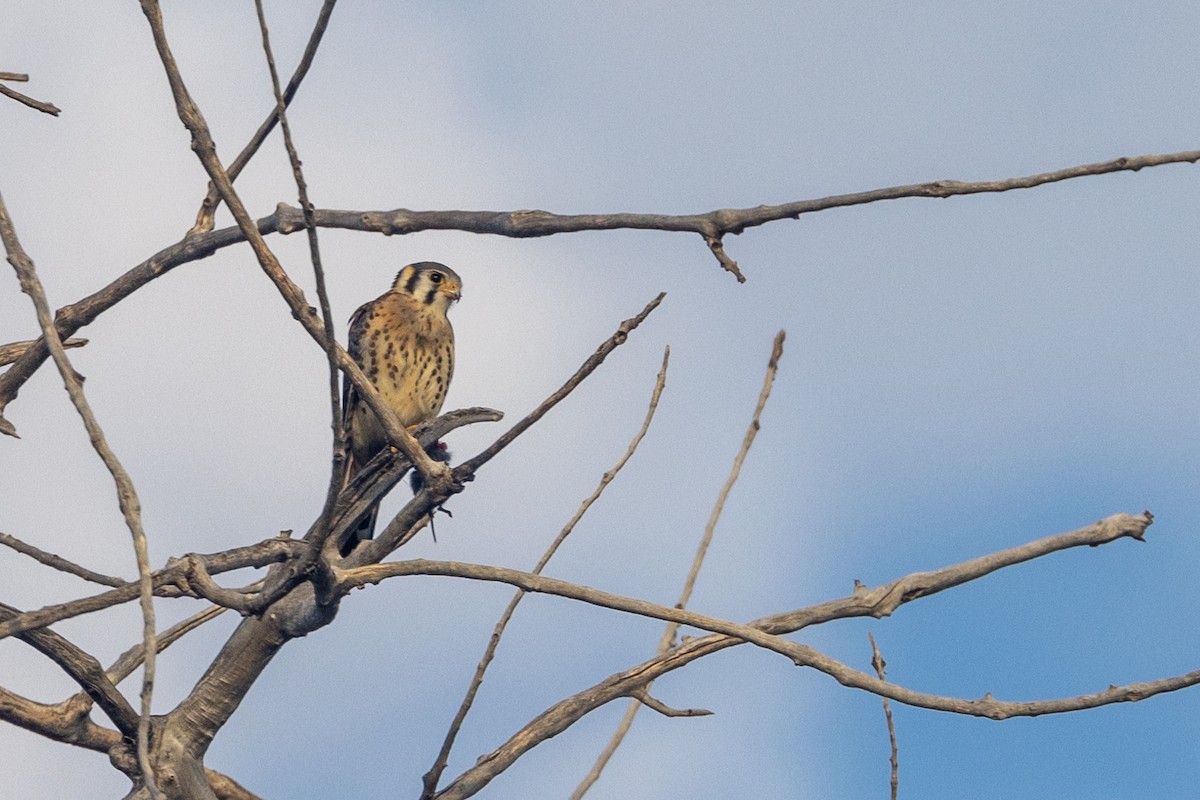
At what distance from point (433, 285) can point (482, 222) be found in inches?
143

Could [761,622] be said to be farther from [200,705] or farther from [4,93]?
[4,93]

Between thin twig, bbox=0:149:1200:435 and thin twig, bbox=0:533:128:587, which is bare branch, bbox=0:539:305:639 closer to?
thin twig, bbox=0:533:128:587

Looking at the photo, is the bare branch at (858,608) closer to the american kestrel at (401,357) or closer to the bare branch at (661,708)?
the bare branch at (661,708)

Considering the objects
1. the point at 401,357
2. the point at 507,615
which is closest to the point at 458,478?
the point at 507,615

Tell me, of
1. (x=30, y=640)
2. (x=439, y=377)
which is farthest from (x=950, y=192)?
(x=439, y=377)

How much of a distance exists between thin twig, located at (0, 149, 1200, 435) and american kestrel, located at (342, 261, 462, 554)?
211 cm

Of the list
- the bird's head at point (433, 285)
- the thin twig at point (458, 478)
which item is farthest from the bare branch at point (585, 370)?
the bird's head at point (433, 285)

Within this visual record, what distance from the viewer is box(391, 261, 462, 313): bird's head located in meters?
7.07

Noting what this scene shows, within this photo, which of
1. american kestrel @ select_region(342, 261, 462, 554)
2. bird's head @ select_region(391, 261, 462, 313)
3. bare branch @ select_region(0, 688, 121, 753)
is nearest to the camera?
bare branch @ select_region(0, 688, 121, 753)

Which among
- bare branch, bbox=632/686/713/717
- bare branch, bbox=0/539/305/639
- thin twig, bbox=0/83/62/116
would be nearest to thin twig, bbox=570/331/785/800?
bare branch, bbox=632/686/713/717

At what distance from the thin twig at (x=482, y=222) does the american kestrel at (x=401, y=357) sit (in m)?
2.11

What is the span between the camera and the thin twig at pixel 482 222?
2.71 metres

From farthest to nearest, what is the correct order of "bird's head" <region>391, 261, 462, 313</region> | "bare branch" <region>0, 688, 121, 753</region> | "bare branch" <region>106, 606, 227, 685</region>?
1. "bird's head" <region>391, 261, 462, 313</region>
2. "bare branch" <region>106, 606, 227, 685</region>
3. "bare branch" <region>0, 688, 121, 753</region>

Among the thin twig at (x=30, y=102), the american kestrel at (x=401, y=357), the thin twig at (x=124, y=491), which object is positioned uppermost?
the american kestrel at (x=401, y=357)
